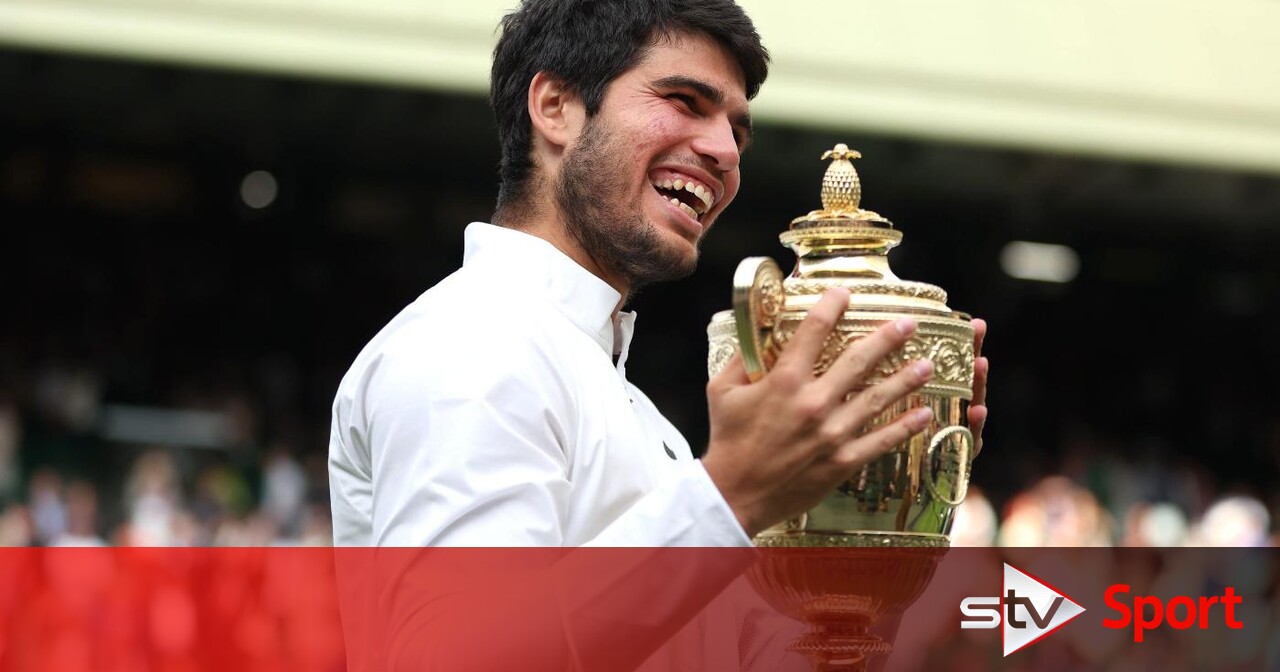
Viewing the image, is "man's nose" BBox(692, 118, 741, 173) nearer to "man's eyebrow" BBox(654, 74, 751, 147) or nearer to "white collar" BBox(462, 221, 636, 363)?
"man's eyebrow" BBox(654, 74, 751, 147)

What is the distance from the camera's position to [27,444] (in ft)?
33.7

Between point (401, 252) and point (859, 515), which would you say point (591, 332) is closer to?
point (859, 515)

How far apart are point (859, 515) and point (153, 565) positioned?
6.52 meters

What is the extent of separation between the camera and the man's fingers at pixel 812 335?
128 cm

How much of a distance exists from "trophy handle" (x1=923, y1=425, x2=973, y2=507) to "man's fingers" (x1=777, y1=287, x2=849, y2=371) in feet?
1.06

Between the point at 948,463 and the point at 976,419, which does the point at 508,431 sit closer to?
the point at 948,463

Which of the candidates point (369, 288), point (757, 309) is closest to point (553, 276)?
point (757, 309)

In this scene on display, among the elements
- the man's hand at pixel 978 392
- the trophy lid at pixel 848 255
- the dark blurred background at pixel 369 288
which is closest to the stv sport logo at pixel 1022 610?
the man's hand at pixel 978 392

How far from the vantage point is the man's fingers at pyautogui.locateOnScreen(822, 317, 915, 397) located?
4.17 ft

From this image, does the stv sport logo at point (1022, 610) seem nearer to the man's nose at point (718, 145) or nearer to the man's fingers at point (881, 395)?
the man's nose at point (718, 145)

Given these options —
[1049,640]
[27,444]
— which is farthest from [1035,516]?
[27,444]

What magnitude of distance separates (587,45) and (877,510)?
559 mm

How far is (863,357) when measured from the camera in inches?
50.3

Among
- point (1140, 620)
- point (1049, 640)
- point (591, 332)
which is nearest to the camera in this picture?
point (591, 332)
